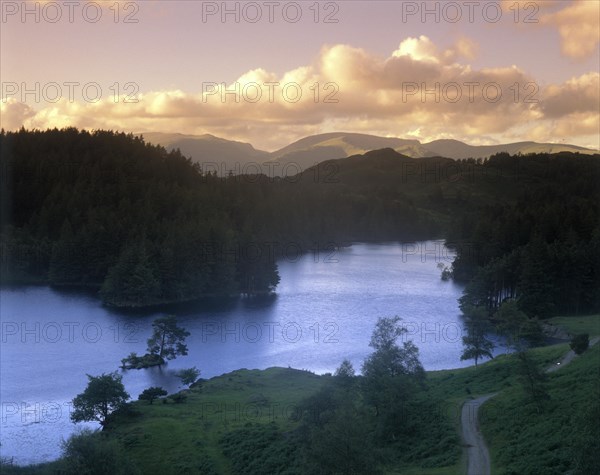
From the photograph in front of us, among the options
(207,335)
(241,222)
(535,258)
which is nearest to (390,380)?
(207,335)

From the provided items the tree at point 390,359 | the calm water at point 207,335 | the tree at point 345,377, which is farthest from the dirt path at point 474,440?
the calm water at point 207,335

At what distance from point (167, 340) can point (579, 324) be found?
3104 centimetres

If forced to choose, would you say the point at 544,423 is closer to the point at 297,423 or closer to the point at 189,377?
the point at 297,423

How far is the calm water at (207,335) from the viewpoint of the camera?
3669 cm

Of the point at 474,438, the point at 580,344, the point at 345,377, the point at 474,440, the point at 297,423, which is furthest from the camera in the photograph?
the point at 580,344

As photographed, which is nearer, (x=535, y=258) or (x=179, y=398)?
(x=179, y=398)

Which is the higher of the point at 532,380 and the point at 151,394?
the point at 532,380

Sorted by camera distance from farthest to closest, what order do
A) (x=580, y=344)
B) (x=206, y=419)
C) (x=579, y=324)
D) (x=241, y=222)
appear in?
(x=241, y=222)
(x=579, y=324)
(x=580, y=344)
(x=206, y=419)

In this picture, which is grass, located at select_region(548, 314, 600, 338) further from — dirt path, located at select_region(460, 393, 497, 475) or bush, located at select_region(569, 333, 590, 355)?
dirt path, located at select_region(460, 393, 497, 475)

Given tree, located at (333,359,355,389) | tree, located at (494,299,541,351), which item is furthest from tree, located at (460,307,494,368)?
tree, located at (333,359,355,389)

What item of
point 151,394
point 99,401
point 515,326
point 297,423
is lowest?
point 151,394

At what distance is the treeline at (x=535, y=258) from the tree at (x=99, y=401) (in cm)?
3545

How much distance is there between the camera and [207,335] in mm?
53375

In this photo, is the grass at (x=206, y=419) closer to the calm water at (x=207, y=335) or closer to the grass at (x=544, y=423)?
the calm water at (x=207, y=335)
